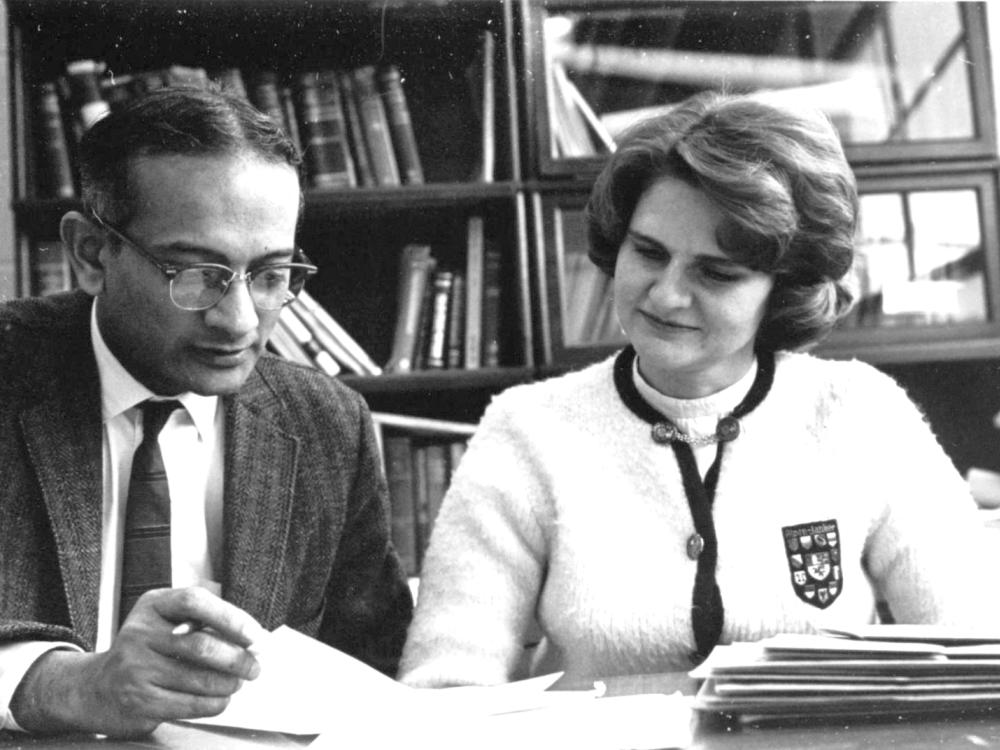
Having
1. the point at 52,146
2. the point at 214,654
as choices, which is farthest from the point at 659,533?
the point at 52,146

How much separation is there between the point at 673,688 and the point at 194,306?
686 millimetres

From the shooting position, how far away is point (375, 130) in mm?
2256

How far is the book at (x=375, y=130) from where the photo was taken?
7.39 ft

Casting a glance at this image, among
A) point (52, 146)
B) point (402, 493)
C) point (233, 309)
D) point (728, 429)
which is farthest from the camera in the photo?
point (402, 493)

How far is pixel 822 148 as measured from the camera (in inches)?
58.2

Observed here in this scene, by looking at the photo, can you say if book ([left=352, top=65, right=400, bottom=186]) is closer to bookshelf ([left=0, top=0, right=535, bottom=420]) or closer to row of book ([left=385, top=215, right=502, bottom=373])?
bookshelf ([left=0, top=0, right=535, bottom=420])

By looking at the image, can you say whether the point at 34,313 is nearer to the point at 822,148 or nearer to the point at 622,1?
the point at 822,148

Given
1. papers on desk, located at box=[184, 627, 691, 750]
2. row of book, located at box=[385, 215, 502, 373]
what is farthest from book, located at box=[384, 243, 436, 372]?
papers on desk, located at box=[184, 627, 691, 750]

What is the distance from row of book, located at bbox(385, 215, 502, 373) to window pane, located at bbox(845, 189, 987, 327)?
0.72 meters

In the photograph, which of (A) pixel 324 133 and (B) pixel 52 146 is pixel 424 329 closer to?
(A) pixel 324 133

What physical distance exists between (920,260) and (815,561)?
1142 mm

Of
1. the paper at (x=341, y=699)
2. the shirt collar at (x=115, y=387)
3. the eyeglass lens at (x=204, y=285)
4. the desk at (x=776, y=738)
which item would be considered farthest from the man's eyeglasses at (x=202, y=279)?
the desk at (x=776, y=738)

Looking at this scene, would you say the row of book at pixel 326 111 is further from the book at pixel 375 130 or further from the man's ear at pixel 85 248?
the man's ear at pixel 85 248

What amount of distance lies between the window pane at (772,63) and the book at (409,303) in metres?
0.35
